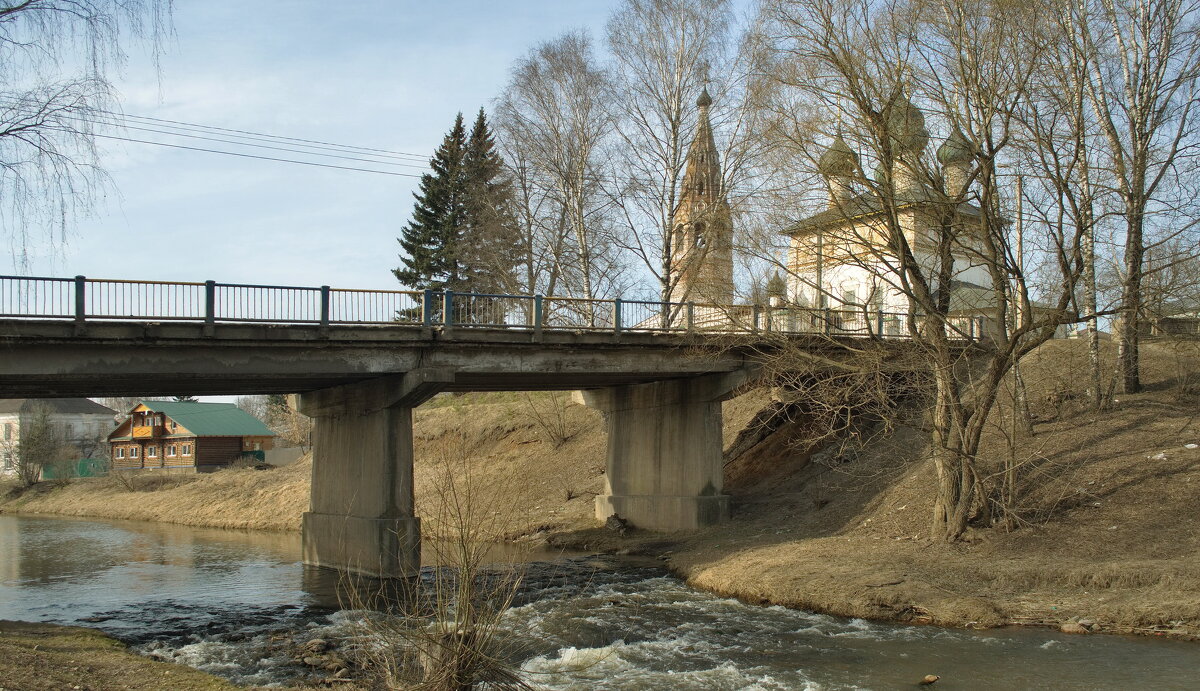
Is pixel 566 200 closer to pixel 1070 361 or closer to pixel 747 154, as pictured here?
pixel 747 154

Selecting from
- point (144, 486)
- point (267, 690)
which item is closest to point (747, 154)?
point (267, 690)

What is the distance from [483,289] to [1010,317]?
3203cm

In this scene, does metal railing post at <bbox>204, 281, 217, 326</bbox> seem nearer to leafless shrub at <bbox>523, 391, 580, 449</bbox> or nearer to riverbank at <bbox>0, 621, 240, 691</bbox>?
riverbank at <bbox>0, 621, 240, 691</bbox>

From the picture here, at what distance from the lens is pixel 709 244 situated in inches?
1183

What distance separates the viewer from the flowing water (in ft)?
39.6

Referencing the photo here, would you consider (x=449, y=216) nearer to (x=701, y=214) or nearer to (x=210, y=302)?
(x=701, y=214)

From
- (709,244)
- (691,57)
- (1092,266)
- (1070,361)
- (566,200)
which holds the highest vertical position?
(691,57)

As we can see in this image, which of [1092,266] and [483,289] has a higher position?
[483,289]

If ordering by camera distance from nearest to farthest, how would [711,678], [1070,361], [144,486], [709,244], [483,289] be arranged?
[711,678] < [1070,361] < [709,244] < [483,289] < [144,486]

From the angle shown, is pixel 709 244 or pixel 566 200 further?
pixel 566 200

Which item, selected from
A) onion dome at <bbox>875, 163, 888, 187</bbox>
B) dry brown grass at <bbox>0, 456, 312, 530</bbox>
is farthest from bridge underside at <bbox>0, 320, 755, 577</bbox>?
dry brown grass at <bbox>0, 456, 312, 530</bbox>

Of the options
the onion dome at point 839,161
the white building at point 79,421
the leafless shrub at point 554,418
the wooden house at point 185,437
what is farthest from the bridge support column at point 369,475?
the white building at point 79,421

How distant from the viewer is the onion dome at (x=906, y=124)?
17922 mm

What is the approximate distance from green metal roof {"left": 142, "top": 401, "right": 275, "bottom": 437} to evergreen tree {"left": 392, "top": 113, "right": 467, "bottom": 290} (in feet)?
70.4
